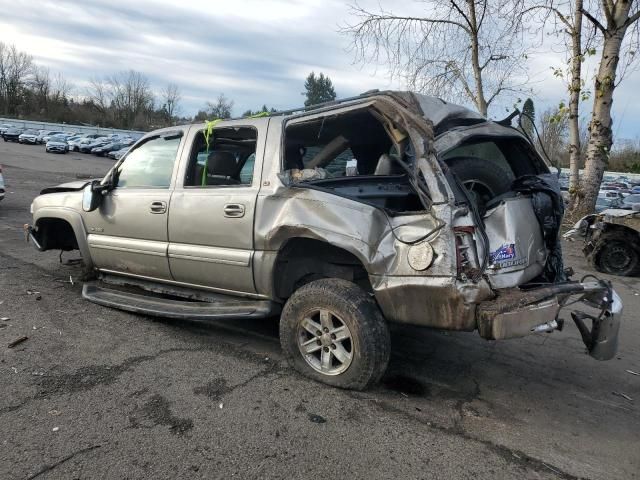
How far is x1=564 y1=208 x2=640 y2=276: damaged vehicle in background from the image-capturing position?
8711mm

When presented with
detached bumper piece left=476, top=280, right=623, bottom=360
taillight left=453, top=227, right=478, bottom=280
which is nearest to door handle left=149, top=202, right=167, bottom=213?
taillight left=453, top=227, right=478, bottom=280

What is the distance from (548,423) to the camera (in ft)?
11.0

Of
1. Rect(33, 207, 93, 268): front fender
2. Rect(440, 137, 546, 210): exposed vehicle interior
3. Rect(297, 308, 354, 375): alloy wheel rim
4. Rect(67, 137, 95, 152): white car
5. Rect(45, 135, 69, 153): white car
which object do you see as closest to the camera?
Rect(297, 308, 354, 375): alloy wheel rim

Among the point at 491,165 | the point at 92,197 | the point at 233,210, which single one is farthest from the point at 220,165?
the point at 491,165

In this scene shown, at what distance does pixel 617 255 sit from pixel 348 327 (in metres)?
7.36

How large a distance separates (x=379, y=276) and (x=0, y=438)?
240 centimetres

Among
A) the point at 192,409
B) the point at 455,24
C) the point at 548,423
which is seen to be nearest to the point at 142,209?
the point at 192,409

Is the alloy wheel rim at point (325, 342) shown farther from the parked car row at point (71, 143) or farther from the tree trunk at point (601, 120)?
the parked car row at point (71, 143)

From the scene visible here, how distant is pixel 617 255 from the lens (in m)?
8.88

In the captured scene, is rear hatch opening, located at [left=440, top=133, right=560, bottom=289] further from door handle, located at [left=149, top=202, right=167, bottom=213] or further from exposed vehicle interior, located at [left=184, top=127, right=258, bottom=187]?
door handle, located at [left=149, top=202, right=167, bottom=213]

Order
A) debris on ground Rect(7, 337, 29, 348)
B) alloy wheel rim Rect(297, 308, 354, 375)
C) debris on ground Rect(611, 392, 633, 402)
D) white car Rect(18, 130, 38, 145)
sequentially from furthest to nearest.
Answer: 1. white car Rect(18, 130, 38, 145)
2. debris on ground Rect(7, 337, 29, 348)
3. debris on ground Rect(611, 392, 633, 402)
4. alloy wheel rim Rect(297, 308, 354, 375)

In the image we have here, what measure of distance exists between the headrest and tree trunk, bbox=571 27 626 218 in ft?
35.3

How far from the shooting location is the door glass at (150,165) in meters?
4.69

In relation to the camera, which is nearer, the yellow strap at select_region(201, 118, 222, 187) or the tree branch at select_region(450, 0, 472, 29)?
the yellow strap at select_region(201, 118, 222, 187)
